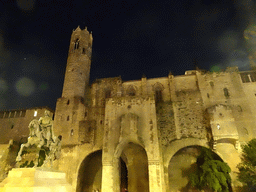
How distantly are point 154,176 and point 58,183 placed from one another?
10.7 m

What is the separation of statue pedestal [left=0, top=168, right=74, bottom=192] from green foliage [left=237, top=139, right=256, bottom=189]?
52.4ft

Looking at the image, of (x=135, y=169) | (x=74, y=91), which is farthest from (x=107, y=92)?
(x=135, y=169)

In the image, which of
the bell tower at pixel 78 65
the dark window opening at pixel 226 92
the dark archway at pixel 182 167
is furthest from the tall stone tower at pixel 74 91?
the dark window opening at pixel 226 92

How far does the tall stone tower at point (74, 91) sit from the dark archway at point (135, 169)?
655cm

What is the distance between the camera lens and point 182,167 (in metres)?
20.5

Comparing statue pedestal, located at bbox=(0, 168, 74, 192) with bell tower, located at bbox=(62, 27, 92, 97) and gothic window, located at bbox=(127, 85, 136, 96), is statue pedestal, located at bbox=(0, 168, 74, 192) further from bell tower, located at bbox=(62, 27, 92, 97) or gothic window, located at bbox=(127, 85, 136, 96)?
gothic window, located at bbox=(127, 85, 136, 96)

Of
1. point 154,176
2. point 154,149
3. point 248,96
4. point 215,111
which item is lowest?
point 154,176

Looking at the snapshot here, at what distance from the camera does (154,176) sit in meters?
16.2

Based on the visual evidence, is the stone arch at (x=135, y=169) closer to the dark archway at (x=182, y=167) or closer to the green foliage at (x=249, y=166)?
the dark archway at (x=182, y=167)

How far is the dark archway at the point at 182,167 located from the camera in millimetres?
20000

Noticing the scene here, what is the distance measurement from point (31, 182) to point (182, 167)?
1801cm

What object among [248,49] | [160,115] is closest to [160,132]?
[160,115]

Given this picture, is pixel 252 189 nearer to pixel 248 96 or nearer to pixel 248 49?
pixel 248 96

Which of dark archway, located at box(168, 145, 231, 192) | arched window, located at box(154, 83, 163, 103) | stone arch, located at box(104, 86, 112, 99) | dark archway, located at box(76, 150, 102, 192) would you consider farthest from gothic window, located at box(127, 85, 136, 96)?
dark archway, located at box(168, 145, 231, 192)
